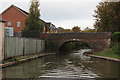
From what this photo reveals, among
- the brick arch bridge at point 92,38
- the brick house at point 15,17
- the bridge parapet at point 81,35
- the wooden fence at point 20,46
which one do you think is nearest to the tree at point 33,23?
the bridge parapet at point 81,35

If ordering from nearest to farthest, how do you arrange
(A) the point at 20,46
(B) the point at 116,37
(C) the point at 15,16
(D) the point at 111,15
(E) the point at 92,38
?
1. (A) the point at 20,46
2. (D) the point at 111,15
3. (B) the point at 116,37
4. (E) the point at 92,38
5. (C) the point at 15,16

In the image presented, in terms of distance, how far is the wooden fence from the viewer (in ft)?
57.7

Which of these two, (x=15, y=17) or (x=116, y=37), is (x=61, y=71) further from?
(x=15, y=17)

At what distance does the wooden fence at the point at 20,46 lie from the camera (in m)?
17.6

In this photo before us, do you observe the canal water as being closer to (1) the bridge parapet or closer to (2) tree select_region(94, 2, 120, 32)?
(2) tree select_region(94, 2, 120, 32)

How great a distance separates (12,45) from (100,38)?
1783 cm

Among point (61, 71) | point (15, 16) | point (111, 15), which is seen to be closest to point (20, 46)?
point (61, 71)

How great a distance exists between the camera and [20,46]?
21438 millimetres

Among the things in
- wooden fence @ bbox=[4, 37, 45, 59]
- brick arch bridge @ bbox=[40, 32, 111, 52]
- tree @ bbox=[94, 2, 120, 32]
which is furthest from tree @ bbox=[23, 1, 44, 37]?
tree @ bbox=[94, 2, 120, 32]

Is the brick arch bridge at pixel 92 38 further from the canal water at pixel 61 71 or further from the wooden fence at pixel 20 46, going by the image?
the canal water at pixel 61 71

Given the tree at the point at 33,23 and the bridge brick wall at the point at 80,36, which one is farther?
the tree at the point at 33,23

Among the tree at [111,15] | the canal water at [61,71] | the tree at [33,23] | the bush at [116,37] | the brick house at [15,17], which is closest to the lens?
the canal water at [61,71]

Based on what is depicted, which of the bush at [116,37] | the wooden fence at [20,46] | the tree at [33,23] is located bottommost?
the wooden fence at [20,46]

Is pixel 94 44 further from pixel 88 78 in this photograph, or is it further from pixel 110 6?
pixel 88 78
